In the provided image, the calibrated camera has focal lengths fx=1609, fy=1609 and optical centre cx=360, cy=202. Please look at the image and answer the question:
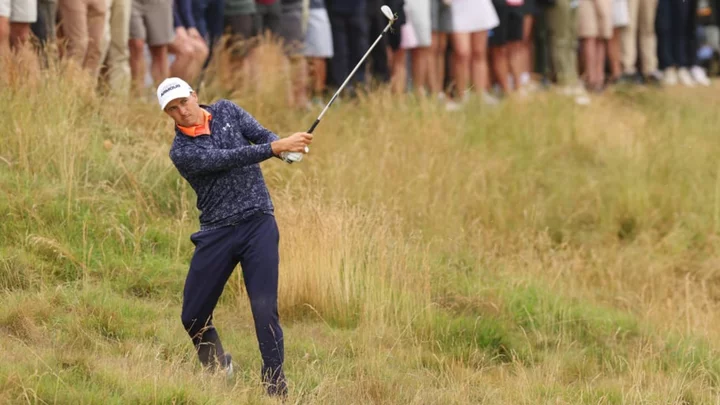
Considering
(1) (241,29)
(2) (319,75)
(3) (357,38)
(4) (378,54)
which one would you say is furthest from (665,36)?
(1) (241,29)

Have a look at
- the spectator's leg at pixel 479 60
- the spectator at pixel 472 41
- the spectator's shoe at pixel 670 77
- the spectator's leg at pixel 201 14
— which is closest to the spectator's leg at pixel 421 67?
the spectator at pixel 472 41

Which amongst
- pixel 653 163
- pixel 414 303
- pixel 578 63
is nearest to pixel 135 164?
pixel 414 303

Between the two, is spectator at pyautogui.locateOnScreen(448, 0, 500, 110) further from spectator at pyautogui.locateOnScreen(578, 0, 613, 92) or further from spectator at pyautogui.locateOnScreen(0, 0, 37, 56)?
spectator at pyautogui.locateOnScreen(0, 0, 37, 56)

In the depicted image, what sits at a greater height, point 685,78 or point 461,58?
point 461,58

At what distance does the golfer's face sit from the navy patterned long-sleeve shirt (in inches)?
3.4

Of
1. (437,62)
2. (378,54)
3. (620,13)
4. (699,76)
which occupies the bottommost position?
(699,76)

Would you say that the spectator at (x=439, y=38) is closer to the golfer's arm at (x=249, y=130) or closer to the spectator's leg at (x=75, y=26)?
the spectator's leg at (x=75, y=26)

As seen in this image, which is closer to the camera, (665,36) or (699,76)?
(665,36)

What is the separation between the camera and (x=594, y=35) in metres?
20.3

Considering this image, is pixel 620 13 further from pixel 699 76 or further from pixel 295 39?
pixel 295 39

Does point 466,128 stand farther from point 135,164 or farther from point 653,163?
point 135,164

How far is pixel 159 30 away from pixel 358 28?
2719 millimetres

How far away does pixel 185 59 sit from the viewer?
1538cm

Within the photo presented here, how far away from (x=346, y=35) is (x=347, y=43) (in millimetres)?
93
